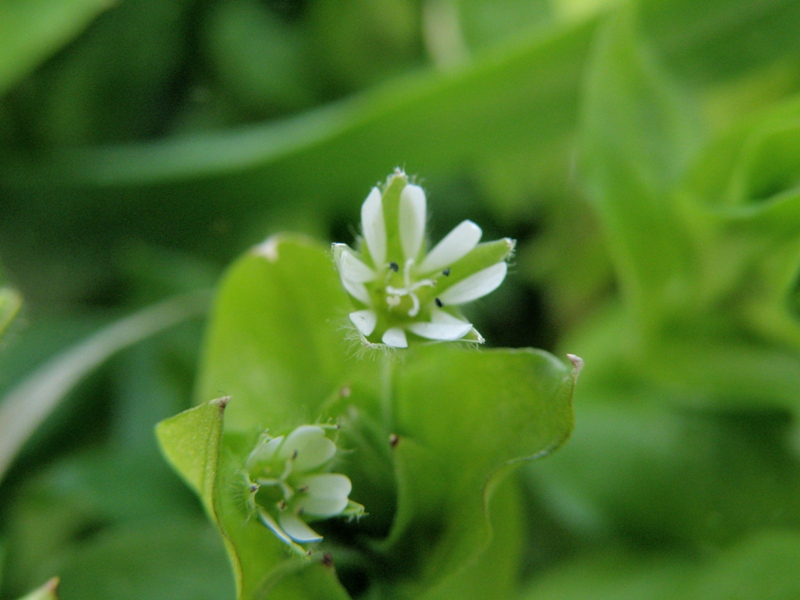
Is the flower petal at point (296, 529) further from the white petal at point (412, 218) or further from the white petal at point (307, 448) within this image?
the white petal at point (412, 218)

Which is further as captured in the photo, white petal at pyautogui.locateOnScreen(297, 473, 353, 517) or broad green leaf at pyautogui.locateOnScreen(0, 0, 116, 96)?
broad green leaf at pyautogui.locateOnScreen(0, 0, 116, 96)

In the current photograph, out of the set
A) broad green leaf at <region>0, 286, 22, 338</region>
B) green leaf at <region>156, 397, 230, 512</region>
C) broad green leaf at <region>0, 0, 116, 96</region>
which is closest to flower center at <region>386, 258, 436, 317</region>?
green leaf at <region>156, 397, 230, 512</region>

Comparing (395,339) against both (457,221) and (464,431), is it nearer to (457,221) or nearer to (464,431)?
(464,431)

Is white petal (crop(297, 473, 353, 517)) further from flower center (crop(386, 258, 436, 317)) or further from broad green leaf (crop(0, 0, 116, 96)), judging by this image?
broad green leaf (crop(0, 0, 116, 96))

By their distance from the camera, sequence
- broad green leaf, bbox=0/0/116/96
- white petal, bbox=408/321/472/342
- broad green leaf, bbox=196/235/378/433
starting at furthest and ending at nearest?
1. broad green leaf, bbox=0/0/116/96
2. broad green leaf, bbox=196/235/378/433
3. white petal, bbox=408/321/472/342

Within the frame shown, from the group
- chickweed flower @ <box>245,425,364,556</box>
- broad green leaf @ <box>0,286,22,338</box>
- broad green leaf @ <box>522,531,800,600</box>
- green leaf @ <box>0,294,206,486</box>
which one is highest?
broad green leaf @ <box>0,286,22,338</box>

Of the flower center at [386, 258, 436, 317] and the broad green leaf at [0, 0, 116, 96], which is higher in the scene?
the broad green leaf at [0, 0, 116, 96]

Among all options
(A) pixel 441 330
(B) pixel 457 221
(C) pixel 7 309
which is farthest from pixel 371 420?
(B) pixel 457 221

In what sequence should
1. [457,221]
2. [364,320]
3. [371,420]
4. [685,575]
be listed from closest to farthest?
[364,320], [371,420], [685,575], [457,221]

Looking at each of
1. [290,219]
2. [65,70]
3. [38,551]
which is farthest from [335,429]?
[65,70]
